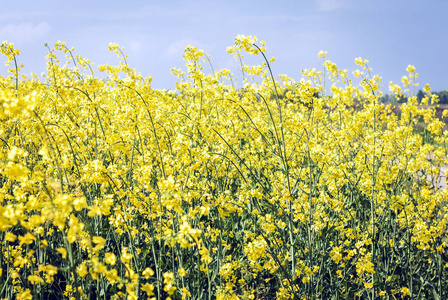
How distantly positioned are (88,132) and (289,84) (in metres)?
2.68

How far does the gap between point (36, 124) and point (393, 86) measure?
517 cm

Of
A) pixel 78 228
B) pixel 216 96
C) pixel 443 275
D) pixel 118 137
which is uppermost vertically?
pixel 216 96

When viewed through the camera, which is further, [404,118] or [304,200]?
[404,118]

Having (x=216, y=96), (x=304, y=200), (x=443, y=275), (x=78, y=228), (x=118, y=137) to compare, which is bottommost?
(x=443, y=275)

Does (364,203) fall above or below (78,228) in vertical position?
below

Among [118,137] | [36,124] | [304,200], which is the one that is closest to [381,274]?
[304,200]

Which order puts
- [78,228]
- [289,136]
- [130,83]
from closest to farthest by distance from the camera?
1. [78,228]
2. [130,83]
3. [289,136]

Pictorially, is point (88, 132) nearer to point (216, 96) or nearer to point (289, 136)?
point (216, 96)

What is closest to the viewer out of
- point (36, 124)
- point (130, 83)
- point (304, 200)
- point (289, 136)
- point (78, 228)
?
point (78, 228)

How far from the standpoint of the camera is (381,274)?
4.22 m

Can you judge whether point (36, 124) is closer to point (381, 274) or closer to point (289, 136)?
point (381, 274)

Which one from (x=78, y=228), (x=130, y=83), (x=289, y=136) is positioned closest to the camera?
(x=78, y=228)

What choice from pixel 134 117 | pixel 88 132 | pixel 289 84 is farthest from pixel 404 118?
pixel 88 132

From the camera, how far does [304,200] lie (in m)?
3.84
